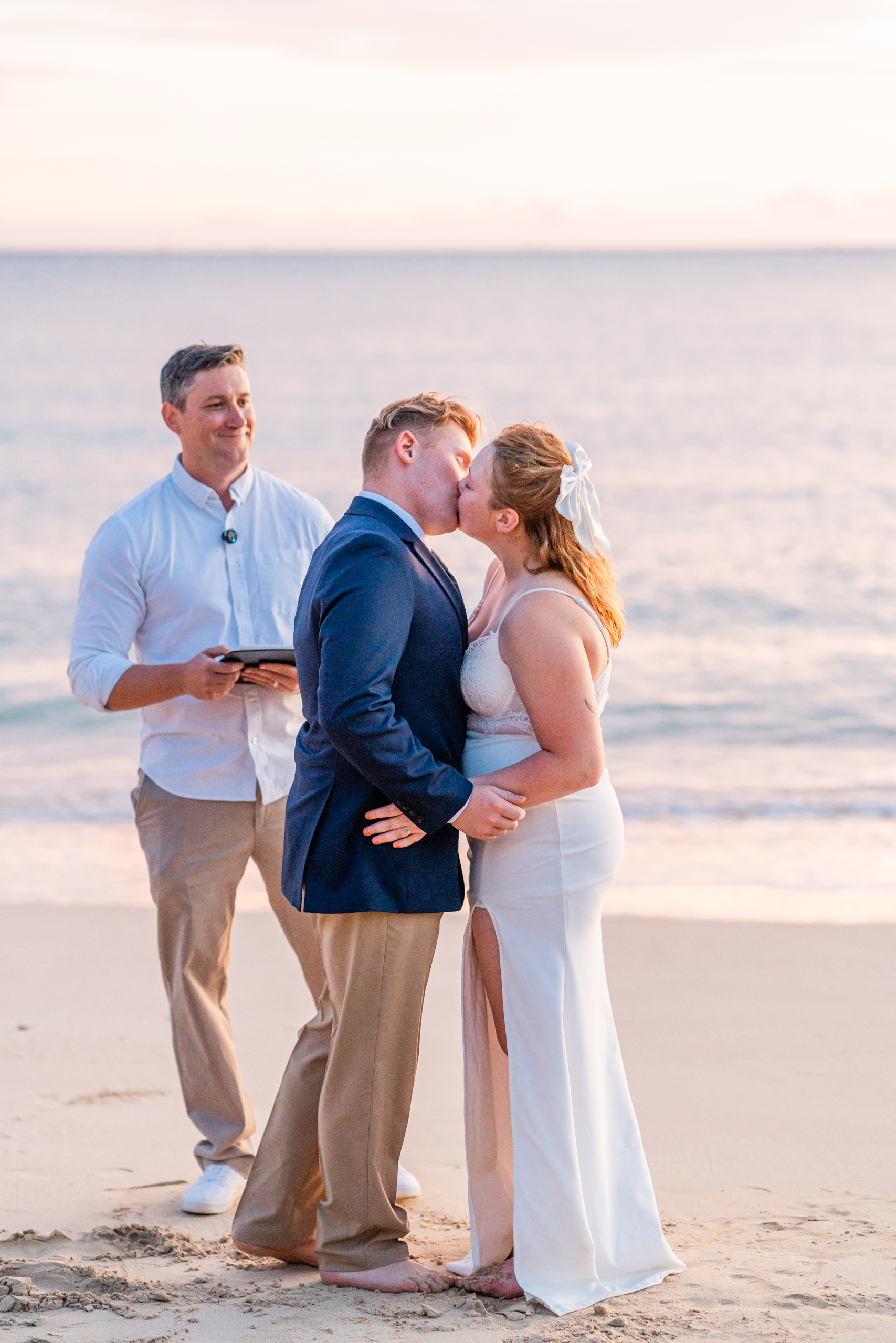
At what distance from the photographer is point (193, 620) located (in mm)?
3828

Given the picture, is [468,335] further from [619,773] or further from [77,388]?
[619,773]

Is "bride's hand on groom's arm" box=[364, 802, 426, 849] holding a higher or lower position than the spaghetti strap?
lower

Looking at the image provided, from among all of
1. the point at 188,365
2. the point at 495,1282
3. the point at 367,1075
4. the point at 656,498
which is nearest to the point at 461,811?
the point at 367,1075

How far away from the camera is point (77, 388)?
36.4 meters

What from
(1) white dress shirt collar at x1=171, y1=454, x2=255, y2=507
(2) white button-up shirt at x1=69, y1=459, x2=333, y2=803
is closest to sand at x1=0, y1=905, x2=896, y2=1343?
(2) white button-up shirt at x1=69, y1=459, x2=333, y2=803

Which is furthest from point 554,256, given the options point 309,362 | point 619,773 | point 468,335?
point 619,773

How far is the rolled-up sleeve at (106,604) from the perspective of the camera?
3756mm

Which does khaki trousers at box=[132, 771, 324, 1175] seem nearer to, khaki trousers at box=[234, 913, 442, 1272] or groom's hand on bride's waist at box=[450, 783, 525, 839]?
khaki trousers at box=[234, 913, 442, 1272]

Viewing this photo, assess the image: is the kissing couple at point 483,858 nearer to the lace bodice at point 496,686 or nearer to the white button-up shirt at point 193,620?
the lace bodice at point 496,686

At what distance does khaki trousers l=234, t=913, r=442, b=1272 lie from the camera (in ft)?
9.69

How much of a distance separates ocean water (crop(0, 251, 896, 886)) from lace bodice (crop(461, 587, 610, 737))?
656 millimetres

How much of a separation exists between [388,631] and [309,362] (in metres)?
42.7

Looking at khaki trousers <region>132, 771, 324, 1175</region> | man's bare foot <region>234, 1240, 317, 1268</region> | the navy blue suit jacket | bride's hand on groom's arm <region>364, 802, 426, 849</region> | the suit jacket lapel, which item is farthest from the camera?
khaki trousers <region>132, 771, 324, 1175</region>

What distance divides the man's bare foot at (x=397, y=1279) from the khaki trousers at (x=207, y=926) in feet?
2.67
